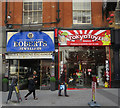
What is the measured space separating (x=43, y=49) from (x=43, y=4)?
12.0 feet

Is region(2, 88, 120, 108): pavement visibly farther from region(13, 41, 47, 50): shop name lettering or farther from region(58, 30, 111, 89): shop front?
region(13, 41, 47, 50): shop name lettering

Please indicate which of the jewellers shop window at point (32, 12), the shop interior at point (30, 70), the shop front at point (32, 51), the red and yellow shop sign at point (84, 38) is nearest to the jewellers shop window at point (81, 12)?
the red and yellow shop sign at point (84, 38)

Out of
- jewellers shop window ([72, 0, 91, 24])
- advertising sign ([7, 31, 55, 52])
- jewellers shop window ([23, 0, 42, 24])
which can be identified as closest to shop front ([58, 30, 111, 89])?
advertising sign ([7, 31, 55, 52])

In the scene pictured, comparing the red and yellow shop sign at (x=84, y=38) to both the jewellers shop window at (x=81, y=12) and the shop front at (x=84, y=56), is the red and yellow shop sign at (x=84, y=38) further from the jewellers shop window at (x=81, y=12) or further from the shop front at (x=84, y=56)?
the jewellers shop window at (x=81, y=12)

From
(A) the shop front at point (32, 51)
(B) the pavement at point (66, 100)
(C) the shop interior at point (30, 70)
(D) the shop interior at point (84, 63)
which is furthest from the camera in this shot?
(D) the shop interior at point (84, 63)

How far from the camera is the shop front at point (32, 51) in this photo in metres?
11.5

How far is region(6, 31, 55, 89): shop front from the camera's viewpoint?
1152 cm

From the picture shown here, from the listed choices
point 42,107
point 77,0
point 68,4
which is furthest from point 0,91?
point 77,0

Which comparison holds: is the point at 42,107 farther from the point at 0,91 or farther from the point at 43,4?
the point at 43,4

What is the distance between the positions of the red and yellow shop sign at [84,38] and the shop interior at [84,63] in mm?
443

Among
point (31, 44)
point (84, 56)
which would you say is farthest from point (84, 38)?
point (31, 44)

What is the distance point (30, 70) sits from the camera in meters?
12.3

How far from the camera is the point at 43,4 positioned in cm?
1207

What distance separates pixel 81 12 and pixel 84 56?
3601mm
